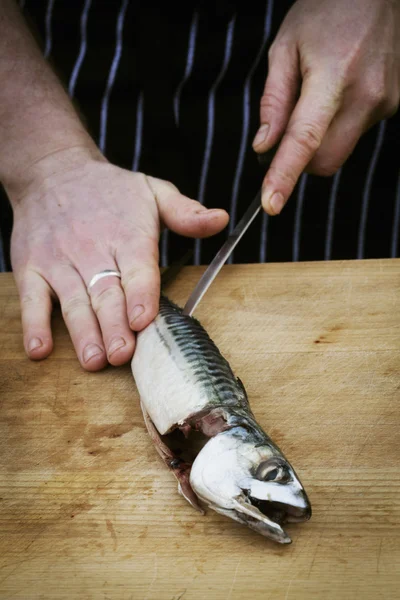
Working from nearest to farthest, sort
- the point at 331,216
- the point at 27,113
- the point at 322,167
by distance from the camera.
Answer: the point at 322,167 → the point at 27,113 → the point at 331,216

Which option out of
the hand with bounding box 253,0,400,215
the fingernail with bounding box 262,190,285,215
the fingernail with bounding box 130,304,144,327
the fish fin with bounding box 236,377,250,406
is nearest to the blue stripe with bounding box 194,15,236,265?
the hand with bounding box 253,0,400,215

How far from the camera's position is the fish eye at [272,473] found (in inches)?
45.4

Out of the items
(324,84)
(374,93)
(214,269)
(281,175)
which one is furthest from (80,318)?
(374,93)

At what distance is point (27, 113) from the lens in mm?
2100

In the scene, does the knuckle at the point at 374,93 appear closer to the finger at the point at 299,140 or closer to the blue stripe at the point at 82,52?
the finger at the point at 299,140

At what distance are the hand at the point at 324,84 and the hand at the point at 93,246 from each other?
10.4 inches

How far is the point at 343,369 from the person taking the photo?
158cm

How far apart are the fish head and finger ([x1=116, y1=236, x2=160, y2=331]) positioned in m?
0.47

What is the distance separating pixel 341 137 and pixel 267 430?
3.02 ft

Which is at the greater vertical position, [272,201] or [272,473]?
[272,201]

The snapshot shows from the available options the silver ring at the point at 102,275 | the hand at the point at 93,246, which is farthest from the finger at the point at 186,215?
the silver ring at the point at 102,275

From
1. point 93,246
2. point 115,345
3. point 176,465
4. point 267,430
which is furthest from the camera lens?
point 93,246

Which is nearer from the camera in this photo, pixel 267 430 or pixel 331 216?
pixel 267 430

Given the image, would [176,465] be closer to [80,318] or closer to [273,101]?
[80,318]
